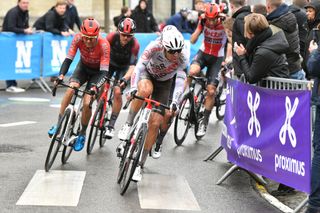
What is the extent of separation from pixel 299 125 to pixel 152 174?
8.92 feet

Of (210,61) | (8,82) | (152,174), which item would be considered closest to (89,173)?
(152,174)

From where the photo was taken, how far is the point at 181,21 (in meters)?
22.0

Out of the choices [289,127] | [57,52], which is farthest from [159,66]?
[57,52]

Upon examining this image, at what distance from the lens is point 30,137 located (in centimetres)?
1166

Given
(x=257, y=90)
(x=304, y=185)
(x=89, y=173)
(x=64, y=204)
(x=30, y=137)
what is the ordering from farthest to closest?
1. (x=30, y=137)
2. (x=89, y=173)
3. (x=257, y=90)
4. (x=64, y=204)
5. (x=304, y=185)

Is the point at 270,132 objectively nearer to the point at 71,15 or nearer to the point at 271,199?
the point at 271,199

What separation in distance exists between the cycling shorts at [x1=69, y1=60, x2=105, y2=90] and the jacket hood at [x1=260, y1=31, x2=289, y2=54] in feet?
8.75

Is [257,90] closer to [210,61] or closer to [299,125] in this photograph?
[299,125]

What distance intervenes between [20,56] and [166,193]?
10.1 m

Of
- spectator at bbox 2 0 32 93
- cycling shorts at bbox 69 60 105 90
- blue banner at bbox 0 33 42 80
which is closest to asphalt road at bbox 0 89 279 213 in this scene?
cycling shorts at bbox 69 60 105 90

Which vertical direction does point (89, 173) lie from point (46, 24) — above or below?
below

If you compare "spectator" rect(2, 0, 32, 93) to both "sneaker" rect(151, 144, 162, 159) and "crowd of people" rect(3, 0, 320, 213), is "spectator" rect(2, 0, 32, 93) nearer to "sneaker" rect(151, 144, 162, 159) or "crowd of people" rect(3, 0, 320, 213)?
"crowd of people" rect(3, 0, 320, 213)

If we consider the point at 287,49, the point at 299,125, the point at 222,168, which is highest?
the point at 287,49

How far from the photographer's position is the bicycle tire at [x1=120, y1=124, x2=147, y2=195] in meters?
8.23
